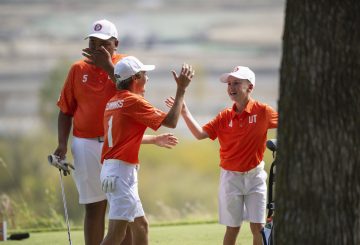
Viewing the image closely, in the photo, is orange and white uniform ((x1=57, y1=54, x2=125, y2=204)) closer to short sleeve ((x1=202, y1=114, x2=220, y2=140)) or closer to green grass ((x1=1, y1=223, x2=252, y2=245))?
short sleeve ((x1=202, y1=114, x2=220, y2=140))

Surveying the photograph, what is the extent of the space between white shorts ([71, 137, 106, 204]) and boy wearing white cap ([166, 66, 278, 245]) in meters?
0.72

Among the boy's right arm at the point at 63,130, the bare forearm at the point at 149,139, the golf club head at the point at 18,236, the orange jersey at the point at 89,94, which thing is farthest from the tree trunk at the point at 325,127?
the golf club head at the point at 18,236

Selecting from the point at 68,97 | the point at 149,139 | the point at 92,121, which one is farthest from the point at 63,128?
the point at 149,139

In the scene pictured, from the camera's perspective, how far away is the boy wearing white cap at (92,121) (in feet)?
27.7

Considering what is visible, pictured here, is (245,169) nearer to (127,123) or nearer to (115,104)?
(127,123)

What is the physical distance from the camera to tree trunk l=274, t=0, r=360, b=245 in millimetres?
6492

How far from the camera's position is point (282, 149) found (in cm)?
663

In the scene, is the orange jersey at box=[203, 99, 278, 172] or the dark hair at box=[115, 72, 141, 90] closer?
the dark hair at box=[115, 72, 141, 90]

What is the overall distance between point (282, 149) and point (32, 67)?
11378 mm

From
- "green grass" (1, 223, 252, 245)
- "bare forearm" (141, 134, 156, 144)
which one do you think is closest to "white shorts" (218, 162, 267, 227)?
"bare forearm" (141, 134, 156, 144)

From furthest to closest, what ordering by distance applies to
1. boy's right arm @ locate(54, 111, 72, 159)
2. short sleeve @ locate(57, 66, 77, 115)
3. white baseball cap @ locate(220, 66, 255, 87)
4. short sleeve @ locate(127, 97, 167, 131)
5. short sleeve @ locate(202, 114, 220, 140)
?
short sleeve @ locate(202, 114, 220, 140), white baseball cap @ locate(220, 66, 255, 87), boy's right arm @ locate(54, 111, 72, 159), short sleeve @ locate(57, 66, 77, 115), short sleeve @ locate(127, 97, 167, 131)

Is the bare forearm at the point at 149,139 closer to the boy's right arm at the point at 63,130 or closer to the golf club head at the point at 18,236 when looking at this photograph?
the boy's right arm at the point at 63,130

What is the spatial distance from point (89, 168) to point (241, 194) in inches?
50.3

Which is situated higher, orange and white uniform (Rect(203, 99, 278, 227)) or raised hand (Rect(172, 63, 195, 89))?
raised hand (Rect(172, 63, 195, 89))
